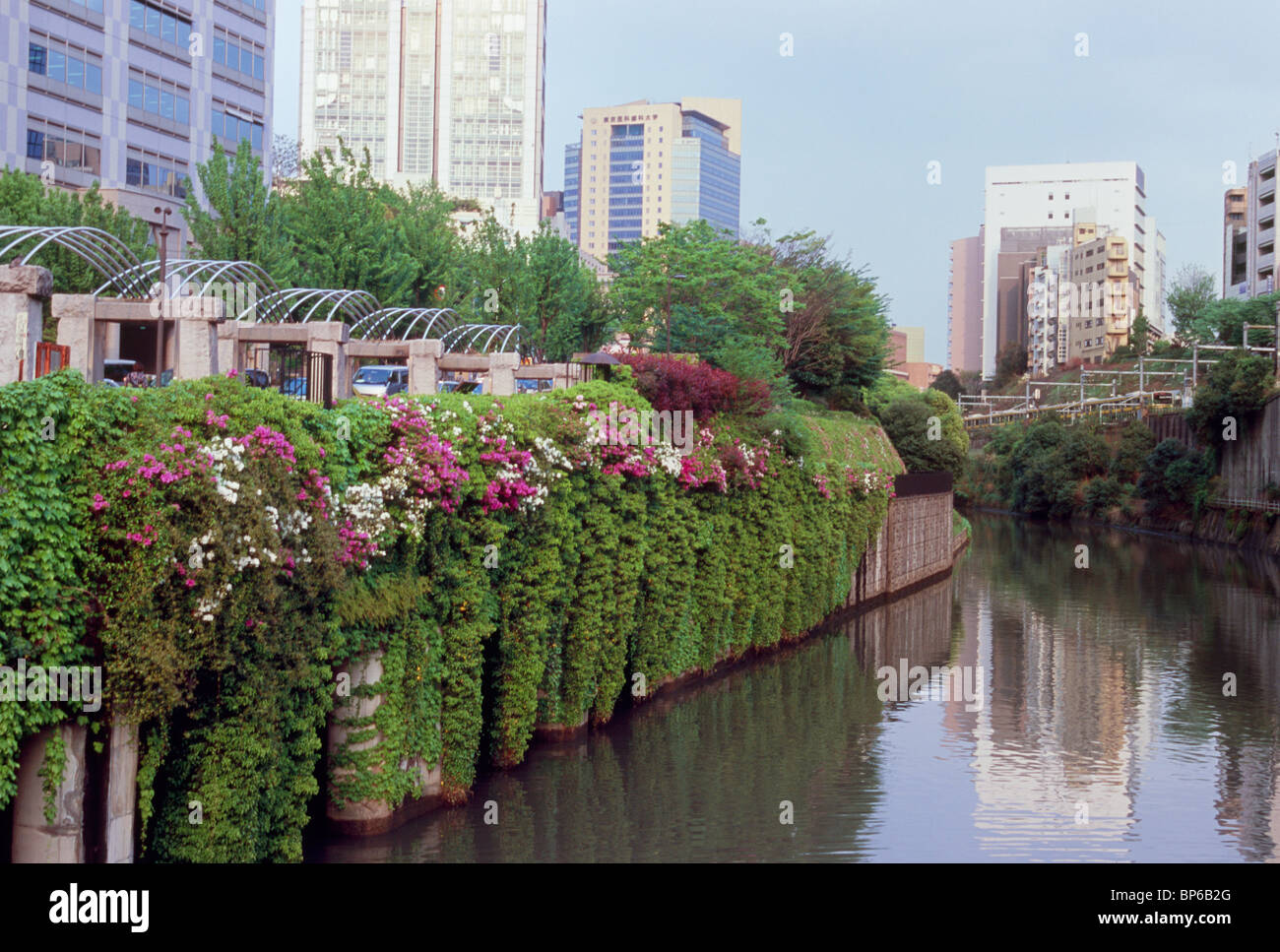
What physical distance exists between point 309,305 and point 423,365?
7.93 metres

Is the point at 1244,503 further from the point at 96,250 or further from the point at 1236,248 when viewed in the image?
the point at 1236,248

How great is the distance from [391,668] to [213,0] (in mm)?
58715

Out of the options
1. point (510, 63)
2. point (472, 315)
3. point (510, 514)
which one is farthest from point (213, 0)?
point (510, 63)

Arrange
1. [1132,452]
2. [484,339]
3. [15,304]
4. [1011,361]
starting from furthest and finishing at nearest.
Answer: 1. [1011,361]
2. [1132,452]
3. [484,339]
4. [15,304]

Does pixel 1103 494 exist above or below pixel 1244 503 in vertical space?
above

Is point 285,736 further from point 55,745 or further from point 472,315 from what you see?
point 472,315

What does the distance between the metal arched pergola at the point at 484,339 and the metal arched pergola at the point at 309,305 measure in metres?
3.70

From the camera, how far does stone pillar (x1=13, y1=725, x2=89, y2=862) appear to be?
10.0 meters

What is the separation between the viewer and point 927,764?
2056 cm

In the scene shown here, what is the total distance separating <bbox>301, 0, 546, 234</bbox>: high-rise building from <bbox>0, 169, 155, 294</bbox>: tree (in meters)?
135

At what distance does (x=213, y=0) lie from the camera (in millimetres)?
63844

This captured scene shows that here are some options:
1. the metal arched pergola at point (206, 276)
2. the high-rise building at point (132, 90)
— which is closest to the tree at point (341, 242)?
the metal arched pergola at point (206, 276)

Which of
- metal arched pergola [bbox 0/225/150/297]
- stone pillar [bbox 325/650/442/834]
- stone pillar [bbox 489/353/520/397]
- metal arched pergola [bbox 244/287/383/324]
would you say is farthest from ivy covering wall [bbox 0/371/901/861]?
metal arched pergola [bbox 244/287/383/324]

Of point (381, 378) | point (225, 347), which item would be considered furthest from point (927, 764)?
point (381, 378)
